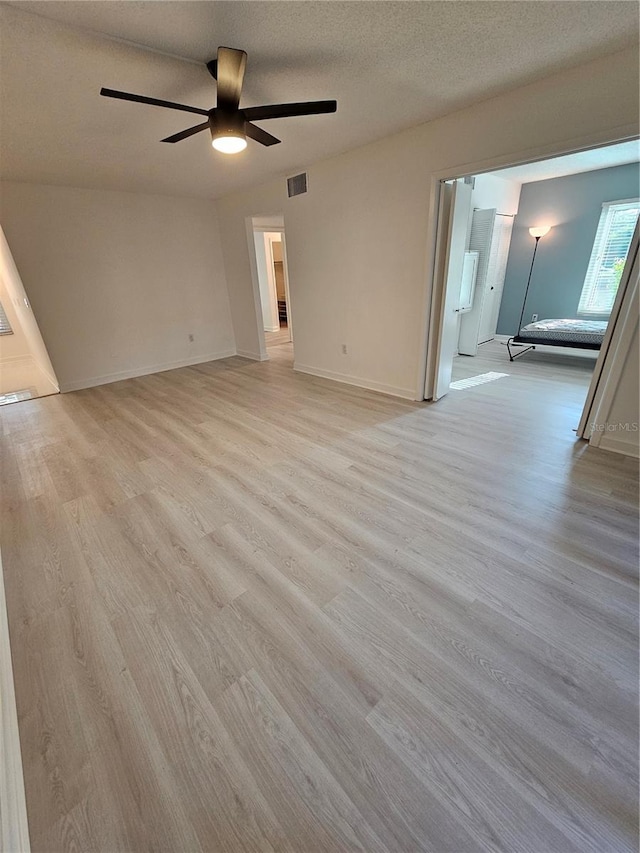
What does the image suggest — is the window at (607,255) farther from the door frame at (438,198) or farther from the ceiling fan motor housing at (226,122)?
the ceiling fan motor housing at (226,122)

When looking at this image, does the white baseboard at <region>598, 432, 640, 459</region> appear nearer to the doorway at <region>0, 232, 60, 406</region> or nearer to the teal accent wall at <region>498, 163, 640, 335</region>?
the teal accent wall at <region>498, 163, 640, 335</region>

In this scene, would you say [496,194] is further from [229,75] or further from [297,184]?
[229,75]

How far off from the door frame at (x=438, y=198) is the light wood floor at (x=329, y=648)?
114 cm

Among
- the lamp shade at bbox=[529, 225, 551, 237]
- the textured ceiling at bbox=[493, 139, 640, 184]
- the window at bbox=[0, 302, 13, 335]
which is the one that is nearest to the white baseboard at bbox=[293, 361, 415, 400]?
the textured ceiling at bbox=[493, 139, 640, 184]

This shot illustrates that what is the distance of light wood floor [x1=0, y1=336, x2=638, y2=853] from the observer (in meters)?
0.91

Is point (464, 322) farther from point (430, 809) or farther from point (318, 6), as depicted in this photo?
point (430, 809)

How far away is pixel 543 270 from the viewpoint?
5.97m

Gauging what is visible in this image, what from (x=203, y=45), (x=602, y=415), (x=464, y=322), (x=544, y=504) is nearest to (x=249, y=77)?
(x=203, y=45)

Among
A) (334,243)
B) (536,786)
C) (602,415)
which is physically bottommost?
(536,786)

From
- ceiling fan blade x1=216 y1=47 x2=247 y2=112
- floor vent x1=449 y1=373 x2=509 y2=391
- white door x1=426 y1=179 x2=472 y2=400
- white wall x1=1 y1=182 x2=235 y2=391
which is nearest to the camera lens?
ceiling fan blade x1=216 y1=47 x2=247 y2=112

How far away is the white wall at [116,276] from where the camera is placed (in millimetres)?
3928

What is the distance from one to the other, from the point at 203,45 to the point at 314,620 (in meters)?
2.89

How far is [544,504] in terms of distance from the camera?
2043 mm

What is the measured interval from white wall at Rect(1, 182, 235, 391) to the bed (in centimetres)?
493
